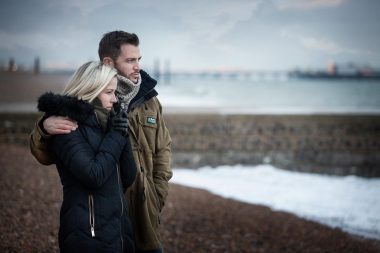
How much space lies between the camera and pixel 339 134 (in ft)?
51.2

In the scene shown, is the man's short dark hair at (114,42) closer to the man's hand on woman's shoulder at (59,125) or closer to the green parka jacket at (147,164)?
the green parka jacket at (147,164)

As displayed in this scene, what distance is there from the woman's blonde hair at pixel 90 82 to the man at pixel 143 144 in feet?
1.15

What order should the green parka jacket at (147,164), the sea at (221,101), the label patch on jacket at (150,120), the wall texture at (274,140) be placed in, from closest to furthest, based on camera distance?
1. the green parka jacket at (147,164)
2. the label patch on jacket at (150,120)
3. the wall texture at (274,140)
4. the sea at (221,101)

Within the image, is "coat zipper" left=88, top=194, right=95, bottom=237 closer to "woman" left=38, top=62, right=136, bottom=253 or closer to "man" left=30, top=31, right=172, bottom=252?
"woman" left=38, top=62, right=136, bottom=253

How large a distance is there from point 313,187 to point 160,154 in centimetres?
831

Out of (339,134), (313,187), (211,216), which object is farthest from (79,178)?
(339,134)

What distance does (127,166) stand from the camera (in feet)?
7.66

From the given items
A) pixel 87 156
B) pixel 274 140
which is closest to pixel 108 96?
pixel 87 156

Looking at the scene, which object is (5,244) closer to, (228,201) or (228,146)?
(228,201)

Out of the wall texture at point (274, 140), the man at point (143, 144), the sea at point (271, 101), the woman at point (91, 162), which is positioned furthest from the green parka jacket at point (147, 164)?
the sea at point (271, 101)

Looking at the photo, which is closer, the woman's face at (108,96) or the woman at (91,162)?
the woman at (91,162)

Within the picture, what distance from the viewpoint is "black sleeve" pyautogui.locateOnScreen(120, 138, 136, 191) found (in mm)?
2320

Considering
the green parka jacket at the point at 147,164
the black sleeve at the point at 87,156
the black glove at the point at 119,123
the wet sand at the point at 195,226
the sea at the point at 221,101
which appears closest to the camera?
the black sleeve at the point at 87,156

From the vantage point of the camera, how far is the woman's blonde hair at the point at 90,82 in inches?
89.2
